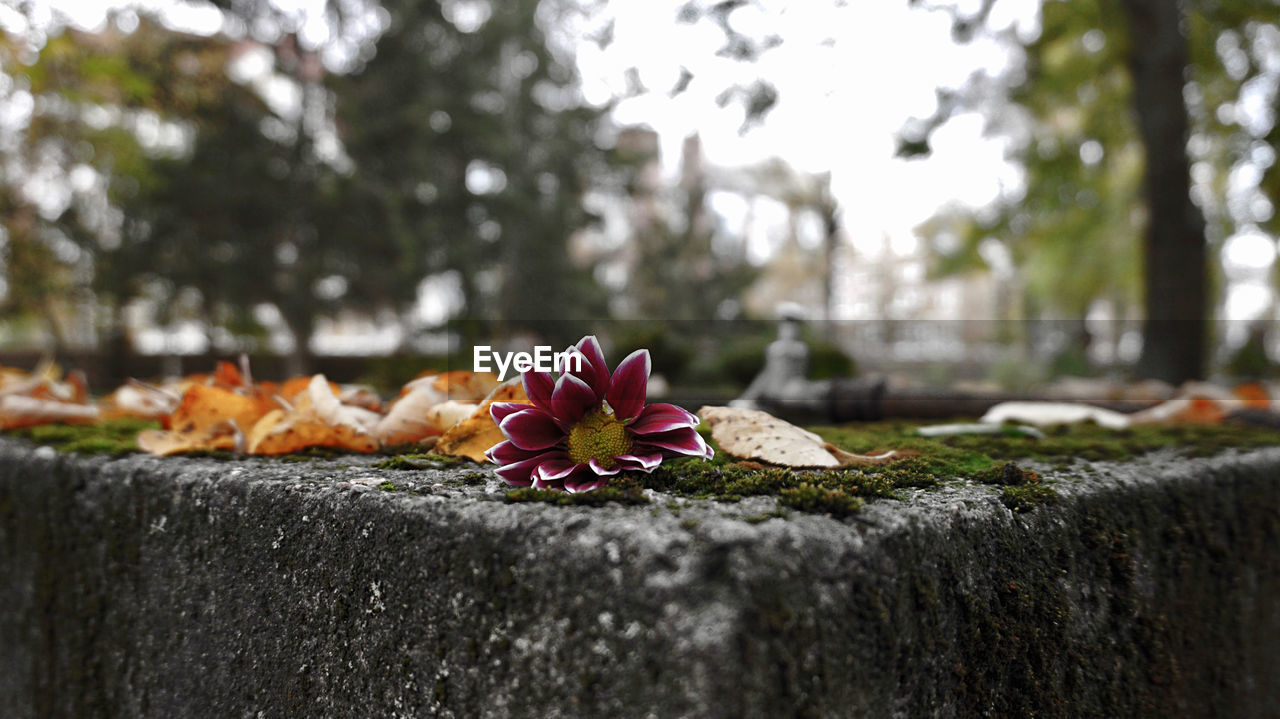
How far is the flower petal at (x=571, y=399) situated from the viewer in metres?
0.81

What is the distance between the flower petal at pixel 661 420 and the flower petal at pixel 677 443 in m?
0.01

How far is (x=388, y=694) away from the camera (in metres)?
0.74

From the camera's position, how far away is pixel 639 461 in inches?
31.3

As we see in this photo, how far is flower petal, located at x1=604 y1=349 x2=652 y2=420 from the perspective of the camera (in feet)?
2.72

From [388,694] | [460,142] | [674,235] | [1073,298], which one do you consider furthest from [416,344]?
[1073,298]

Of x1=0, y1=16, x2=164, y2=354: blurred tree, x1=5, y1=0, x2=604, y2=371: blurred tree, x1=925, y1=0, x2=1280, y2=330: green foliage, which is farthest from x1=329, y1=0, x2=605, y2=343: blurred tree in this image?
x1=925, y1=0, x2=1280, y2=330: green foliage

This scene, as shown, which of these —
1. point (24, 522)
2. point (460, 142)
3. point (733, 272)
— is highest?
point (460, 142)

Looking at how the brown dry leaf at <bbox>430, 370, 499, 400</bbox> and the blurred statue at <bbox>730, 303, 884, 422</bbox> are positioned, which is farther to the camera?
the blurred statue at <bbox>730, 303, 884, 422</bbox>

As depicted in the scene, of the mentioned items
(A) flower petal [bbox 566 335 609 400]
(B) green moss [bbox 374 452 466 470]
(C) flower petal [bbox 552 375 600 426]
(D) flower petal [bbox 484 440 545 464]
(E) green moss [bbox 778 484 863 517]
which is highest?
(A) flower petal [bbox 566 335 609 400]

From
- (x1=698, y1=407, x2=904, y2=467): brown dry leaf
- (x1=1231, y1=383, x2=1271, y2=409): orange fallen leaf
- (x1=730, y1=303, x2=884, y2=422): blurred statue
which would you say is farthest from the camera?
(x1=1231, y1=383, x2=1271, y2=409): orange fallen leaf

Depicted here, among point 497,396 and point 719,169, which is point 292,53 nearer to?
point 497,396

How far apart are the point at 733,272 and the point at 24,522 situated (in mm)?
17232

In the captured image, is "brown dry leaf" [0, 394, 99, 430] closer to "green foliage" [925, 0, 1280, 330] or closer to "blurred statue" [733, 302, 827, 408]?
"blurred statue" [733, 302, 827, 408]

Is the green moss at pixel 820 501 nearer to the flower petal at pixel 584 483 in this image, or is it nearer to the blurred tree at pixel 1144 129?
the flower petal at pixel 584 483
